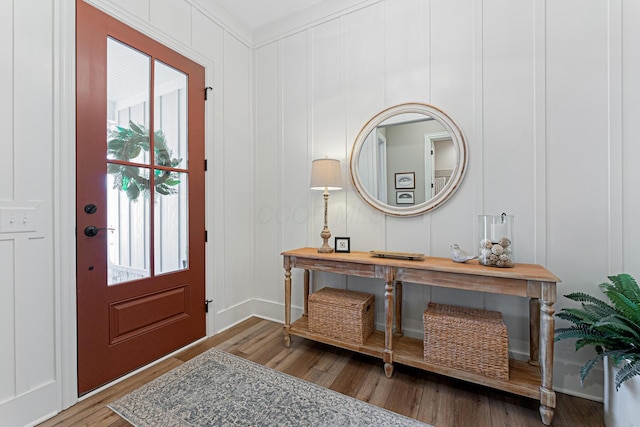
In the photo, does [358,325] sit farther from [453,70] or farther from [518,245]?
[453,70]

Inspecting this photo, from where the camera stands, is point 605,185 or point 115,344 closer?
point 605,185

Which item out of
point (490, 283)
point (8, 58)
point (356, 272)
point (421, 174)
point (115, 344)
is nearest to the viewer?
point (8, 58)

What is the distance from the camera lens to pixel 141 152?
79.3 inches

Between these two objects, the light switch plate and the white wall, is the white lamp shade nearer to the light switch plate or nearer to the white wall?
the white wall

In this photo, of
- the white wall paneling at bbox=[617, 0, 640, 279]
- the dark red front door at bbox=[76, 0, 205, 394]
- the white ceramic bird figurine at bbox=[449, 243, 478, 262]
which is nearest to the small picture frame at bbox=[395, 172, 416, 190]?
the white ceramic bird figurine at bbox=[449, 243, 478, 262]

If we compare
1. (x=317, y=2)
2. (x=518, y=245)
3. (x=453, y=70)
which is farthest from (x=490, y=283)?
(x=317, y=2)

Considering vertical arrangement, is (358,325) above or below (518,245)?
below

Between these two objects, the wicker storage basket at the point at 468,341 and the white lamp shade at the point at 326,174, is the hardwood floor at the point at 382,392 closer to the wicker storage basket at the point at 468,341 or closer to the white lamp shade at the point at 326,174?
the wicker storage basket at the point at 468,341

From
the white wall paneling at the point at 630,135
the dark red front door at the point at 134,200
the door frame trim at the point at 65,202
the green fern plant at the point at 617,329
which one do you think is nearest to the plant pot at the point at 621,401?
the green fern plant at the point at 617,329

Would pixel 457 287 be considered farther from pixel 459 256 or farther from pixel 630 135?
pixel 630 135

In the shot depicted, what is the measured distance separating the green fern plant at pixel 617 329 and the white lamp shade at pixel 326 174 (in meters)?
1.62

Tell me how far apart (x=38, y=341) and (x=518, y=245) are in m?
2.93

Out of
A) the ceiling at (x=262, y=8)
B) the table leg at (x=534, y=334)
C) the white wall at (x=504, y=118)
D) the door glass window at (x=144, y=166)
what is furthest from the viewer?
the ceiling at (x=262, y=8)

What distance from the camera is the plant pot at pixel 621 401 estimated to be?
113 cm
